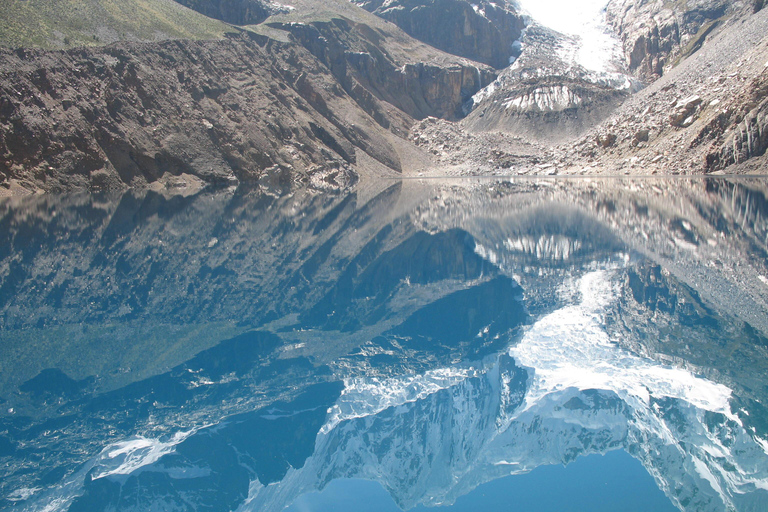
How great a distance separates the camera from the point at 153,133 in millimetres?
59625

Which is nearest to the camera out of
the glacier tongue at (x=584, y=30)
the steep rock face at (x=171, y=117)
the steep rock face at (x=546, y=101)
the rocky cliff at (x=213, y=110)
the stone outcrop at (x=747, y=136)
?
the stone outcrop at (x=747, y=136)

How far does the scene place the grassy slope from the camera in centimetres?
5600

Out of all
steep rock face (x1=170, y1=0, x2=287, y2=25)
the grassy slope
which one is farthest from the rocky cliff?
steep rock face (x1=170, y1=0, x2=287, y2=25)

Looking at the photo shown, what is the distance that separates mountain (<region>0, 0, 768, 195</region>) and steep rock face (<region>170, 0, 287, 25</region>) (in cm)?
42

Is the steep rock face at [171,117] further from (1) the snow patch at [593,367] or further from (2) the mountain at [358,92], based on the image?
(1) the snow patch at [593,367]

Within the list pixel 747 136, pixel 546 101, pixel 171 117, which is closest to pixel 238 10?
pixel 171 117

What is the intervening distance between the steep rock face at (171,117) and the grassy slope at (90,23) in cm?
244

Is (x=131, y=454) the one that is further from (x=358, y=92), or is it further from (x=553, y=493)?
(x=358, y=92)

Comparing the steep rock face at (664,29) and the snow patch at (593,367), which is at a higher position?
the steep rock face at (664,29)

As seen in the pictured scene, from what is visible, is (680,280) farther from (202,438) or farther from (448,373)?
(202,438)

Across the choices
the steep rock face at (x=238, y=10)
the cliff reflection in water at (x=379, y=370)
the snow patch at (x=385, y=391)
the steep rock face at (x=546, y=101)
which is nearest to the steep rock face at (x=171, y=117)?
the steep rock face at (x=238, y=10)

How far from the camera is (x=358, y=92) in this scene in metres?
100

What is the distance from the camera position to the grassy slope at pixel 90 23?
5600cm

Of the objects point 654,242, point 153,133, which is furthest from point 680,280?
point 153,133
